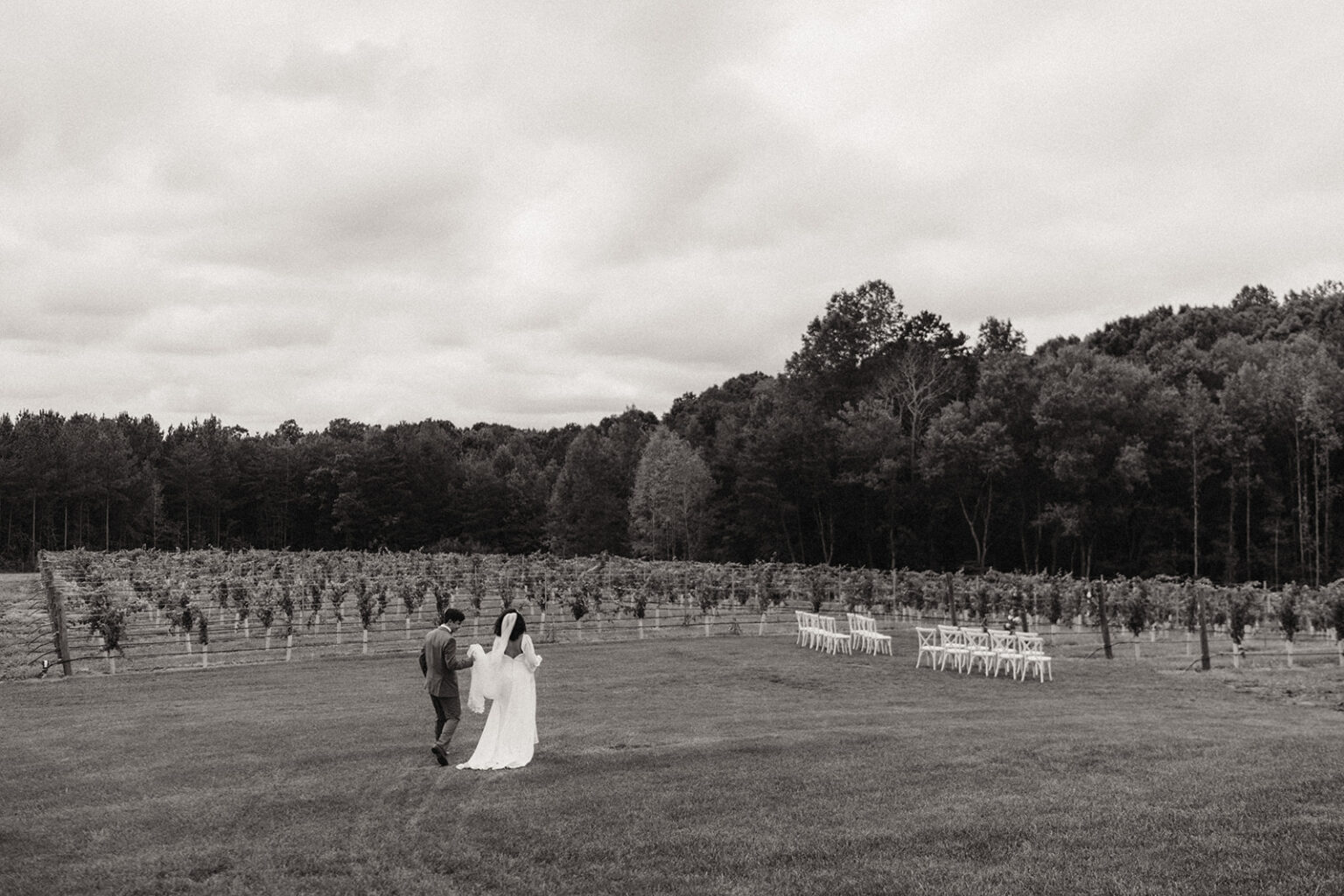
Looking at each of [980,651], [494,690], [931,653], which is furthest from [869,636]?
[494,690]

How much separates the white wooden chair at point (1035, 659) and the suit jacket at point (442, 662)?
38.9ft

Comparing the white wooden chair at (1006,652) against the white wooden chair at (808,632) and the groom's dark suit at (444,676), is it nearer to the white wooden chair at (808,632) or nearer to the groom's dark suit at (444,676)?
the white wooden chair at (808,632)

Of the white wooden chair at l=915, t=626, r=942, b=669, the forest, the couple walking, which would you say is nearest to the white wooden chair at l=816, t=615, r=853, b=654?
the white wooden chair at l=915, t=626, r=942, b=669

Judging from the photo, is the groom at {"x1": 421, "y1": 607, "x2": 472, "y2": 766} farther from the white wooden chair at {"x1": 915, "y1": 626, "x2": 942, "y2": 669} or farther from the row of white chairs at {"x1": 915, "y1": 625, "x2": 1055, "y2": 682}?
the white wooden chair at {"x1": 915, "y1": 626, "x2": 942, "y2": 669}

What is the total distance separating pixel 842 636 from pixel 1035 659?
541 cm

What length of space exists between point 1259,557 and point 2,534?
76.4m

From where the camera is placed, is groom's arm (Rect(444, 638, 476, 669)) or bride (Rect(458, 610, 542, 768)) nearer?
bride (Rect(458, 610, 542, 768))

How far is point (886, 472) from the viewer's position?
5028cm

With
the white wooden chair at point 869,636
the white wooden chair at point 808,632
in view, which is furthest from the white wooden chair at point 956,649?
the white wooden chair at point 808,632

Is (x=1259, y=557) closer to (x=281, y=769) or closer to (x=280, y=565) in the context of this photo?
(x=280, y=565)

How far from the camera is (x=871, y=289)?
187ft

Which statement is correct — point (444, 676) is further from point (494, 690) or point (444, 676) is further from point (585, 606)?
point (585, 606)

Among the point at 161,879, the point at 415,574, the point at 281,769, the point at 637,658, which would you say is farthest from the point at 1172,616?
the point at 161,879

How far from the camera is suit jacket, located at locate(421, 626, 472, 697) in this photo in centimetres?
1039
